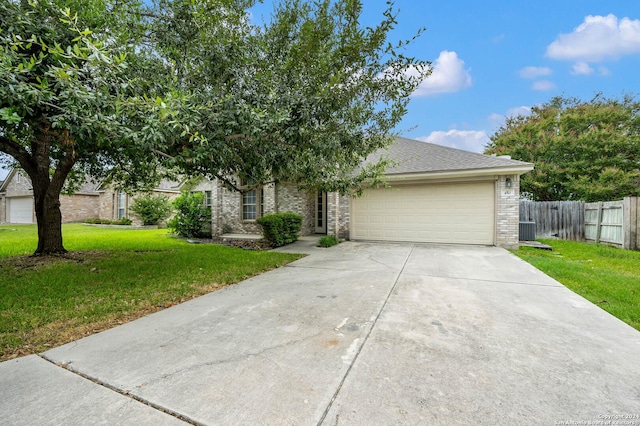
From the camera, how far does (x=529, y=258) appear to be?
7184mm

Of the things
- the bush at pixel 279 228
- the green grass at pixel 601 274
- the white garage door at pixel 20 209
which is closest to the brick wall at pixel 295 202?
the bush at pixel 279 228

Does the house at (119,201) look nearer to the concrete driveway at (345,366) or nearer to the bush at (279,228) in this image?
the bush at (279,228)

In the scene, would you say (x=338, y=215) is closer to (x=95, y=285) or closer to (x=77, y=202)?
(x=95, y=285)

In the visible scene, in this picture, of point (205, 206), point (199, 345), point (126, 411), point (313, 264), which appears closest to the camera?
point (126, 411)

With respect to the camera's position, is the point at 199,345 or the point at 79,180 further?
the point at 79,180

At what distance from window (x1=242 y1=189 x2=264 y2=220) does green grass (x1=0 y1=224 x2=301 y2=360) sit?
4.10 m

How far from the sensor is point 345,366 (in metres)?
2.34

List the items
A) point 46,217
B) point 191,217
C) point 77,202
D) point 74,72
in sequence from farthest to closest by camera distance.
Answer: point 77,202 < point 191,217 < point 46,217 < point 74,72

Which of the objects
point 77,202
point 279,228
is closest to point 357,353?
point 279,228

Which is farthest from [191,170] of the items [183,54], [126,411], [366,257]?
[126,411]

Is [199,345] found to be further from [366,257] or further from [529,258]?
[529,258]

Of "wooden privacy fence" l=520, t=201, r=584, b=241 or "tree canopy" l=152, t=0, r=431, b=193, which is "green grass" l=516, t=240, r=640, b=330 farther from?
"tree canopy" l=152, t=0, r=431, b=193

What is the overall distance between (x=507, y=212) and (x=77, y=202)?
2707cm

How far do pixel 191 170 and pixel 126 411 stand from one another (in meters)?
5.61
